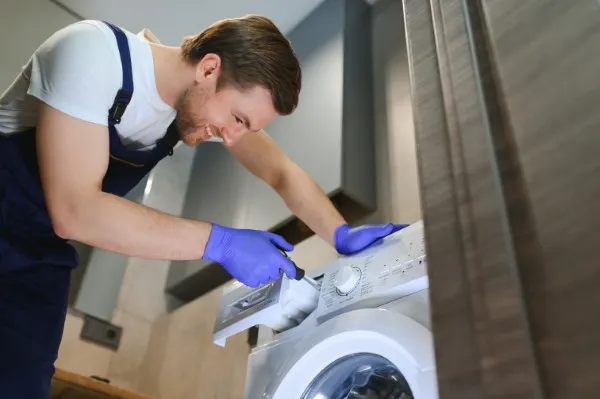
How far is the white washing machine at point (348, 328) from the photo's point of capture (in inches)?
31.2

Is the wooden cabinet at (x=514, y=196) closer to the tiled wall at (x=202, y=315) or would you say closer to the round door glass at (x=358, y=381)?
the round door glass at (x=358, y=381)

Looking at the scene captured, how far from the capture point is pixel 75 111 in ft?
3.08

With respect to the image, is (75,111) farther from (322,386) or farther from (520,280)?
(520,280)

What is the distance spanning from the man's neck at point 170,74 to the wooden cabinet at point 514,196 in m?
0.72

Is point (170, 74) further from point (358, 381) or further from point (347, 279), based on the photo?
point (358, 381)

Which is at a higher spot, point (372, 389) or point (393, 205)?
point (393, 205)

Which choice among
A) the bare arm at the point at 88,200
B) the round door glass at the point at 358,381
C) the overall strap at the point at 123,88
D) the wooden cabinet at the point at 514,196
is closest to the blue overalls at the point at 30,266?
the overall strap at the point at 123,88

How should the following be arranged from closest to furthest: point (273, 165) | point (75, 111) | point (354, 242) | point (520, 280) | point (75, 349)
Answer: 1. point (520, 280)
2. point (75, 111)
3. point (354, 242)
4. point (273, 165)
5. point (75, 349)

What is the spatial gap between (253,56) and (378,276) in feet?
1.62

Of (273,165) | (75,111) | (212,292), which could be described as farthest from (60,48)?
(212,292)

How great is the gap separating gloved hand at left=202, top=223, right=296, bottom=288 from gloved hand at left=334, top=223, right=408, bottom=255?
5.4 inches

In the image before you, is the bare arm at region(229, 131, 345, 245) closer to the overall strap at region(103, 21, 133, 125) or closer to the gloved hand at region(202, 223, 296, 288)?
the gloved hand at region(202, 223, 296, 288)

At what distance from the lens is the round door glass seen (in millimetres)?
919

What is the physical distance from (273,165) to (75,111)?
0.55m
